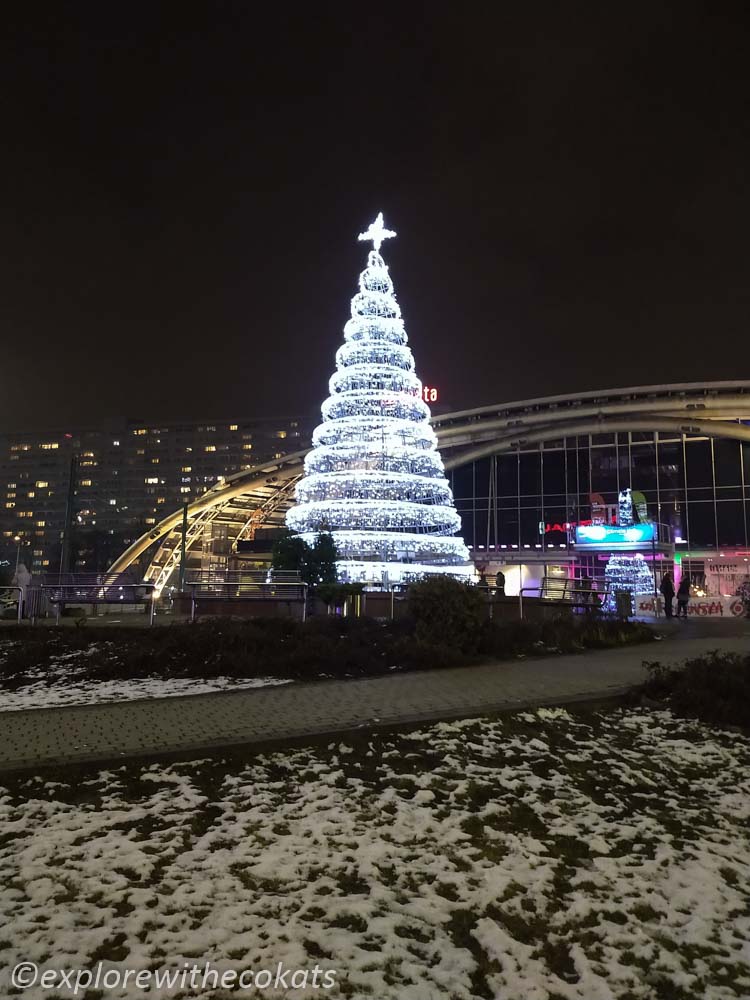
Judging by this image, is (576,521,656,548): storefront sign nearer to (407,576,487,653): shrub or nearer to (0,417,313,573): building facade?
(407,576,487,653): shrub

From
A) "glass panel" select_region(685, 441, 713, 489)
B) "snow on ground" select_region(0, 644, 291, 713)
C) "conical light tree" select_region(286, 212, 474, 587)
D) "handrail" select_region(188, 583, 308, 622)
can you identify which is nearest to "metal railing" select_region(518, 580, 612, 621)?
"conical light tree" select_region(286, 212, 474, 587)

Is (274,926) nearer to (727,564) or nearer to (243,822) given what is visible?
(243,822)

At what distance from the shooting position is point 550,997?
116 inches

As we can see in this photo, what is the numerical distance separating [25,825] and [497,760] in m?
3.90

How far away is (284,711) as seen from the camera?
792 centimetres

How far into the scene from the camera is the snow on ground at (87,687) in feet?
Answer: 29.7

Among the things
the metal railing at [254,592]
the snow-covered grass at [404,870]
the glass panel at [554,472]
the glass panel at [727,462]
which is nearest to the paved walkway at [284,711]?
the snow-covered grass at [404,870]

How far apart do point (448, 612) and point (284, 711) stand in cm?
519

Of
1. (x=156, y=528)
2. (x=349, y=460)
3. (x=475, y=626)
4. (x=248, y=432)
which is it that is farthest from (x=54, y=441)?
(x=475, y=626)

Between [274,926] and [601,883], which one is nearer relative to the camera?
[274,926]

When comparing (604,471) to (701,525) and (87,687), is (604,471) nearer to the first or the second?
(701,525)

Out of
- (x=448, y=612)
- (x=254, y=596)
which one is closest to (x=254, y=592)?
(x=254, y=596)

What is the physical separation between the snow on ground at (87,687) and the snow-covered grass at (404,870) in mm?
3576

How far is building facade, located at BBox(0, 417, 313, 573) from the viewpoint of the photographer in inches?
5930
